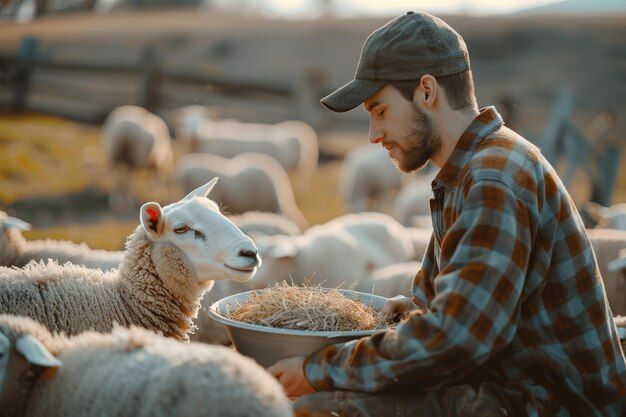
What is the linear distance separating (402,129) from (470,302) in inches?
28.4

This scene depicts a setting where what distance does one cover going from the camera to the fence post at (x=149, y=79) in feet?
65.3

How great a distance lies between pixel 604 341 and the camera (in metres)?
2.67

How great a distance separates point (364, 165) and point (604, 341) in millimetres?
10704

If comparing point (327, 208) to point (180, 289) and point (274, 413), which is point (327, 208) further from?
point (274, 413)

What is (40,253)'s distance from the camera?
199 inches

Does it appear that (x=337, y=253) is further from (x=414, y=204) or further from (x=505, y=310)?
(x=505, y=310)

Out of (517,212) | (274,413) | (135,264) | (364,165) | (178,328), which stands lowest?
(364,165)

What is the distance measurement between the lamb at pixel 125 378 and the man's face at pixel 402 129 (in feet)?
3.04

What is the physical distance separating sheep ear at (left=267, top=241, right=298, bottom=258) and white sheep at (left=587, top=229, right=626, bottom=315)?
2.25m

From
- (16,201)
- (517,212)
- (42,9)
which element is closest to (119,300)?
(517,212)

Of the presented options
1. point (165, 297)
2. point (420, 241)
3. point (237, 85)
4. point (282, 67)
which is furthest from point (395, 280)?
point (282, 67)

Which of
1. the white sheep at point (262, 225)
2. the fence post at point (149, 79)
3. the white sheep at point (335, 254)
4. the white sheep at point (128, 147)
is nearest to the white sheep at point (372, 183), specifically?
the white sheep at point (128, 147)

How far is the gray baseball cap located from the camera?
2.72 meters

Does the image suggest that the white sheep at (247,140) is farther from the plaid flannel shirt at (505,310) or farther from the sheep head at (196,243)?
the plaid flannel shirt at (505,310)
